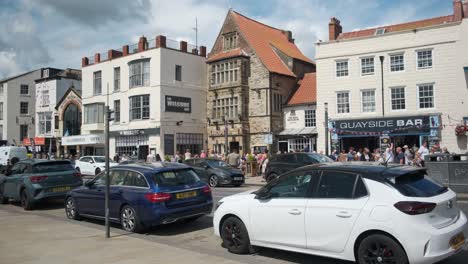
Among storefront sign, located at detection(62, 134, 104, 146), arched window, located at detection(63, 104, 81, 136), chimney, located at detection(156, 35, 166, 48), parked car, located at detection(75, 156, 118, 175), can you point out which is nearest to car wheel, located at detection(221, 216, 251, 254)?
parked car, located at detection(75, 156, 118, 175)

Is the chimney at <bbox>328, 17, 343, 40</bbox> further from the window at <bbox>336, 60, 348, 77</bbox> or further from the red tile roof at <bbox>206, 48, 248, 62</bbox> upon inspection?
the red tile roof at <bbox>206, 48, 248, 62</bbox>

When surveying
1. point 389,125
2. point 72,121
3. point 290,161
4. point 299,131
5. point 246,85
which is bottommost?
point 290,161

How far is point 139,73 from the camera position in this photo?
38.8 meters

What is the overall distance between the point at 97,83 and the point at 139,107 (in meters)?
8.32

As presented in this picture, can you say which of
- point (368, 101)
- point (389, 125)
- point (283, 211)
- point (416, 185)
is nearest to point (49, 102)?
point (368, 101)

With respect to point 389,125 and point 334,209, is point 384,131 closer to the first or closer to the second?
point 389,125

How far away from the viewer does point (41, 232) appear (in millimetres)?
9625

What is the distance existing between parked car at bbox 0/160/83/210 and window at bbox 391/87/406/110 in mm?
22476

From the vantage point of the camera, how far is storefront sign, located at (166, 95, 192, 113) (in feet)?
123

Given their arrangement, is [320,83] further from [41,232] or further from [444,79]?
[41,232]

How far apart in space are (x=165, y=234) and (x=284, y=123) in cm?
2713

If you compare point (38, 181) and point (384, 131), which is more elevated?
point (384, 131)

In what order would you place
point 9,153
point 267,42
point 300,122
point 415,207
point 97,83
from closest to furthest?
point 415,207 → point 300,122 → point 9,153 → point 267,42 → point 97,83

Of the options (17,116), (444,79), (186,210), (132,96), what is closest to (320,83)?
(444,79)
